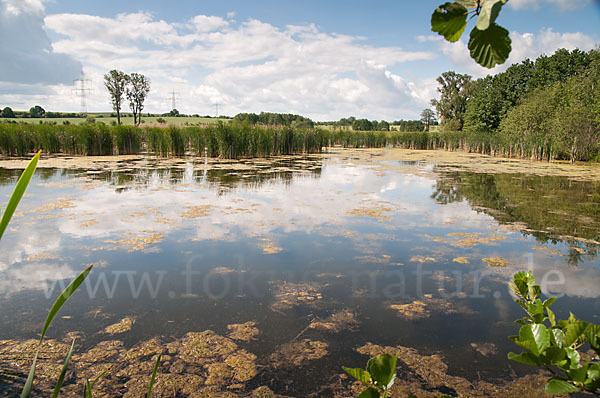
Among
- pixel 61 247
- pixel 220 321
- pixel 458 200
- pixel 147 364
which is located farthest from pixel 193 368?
pixel 458 200

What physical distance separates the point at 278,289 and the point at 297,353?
0.99 metres

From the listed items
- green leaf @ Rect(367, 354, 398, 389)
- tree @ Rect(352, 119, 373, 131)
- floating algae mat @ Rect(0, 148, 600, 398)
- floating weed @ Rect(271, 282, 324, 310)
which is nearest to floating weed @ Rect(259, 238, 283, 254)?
floating algae mat @ Rect(0, 148, 600, 398)

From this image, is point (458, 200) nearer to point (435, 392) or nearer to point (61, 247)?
point (435, 392)

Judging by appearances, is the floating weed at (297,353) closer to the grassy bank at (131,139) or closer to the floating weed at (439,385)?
the floating weed at (439,385)

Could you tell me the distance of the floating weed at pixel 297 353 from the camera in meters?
2.36

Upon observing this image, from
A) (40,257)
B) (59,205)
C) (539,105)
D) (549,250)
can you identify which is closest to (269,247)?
(40,257)

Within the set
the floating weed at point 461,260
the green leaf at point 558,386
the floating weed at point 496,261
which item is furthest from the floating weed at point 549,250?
the green leaf at point 558,386

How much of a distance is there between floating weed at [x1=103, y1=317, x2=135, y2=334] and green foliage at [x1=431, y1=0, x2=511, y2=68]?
9.28 ft

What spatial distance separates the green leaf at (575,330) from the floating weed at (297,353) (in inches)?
73.8

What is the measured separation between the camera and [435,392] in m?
2.08

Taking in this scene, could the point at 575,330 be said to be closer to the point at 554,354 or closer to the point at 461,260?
the point at 554,354

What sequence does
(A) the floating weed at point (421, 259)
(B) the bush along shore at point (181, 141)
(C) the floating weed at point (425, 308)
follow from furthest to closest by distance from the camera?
(B) the bush along shore at point (181, 141), (A) the floating weed at point (421, 259), (C) the floating weed at point (425, 308)

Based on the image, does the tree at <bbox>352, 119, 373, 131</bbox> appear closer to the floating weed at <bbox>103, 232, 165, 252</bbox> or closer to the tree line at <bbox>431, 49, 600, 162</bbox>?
the tree line at <bbox>431, 49, 600, 162</bbox>

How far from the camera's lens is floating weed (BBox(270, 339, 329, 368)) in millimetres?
2357
